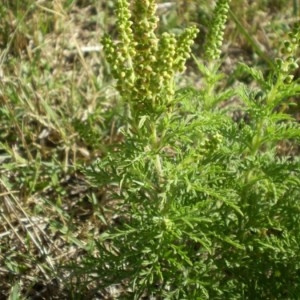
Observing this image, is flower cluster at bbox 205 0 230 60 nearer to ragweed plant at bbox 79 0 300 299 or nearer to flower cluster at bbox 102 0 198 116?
ragweed plant at bbox 79 0 300 299

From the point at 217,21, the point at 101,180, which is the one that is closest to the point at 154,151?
the point at 101,180

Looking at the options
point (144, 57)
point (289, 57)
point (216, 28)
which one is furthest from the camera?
point (216, 28)

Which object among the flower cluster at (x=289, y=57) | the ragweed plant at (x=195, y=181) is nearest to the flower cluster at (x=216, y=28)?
the ragweed plant at (x=195, y=181)

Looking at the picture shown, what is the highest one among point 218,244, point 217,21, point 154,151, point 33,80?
point 217,21

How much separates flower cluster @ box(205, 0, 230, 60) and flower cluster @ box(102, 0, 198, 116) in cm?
28

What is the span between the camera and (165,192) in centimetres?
231

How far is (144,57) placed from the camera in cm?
215

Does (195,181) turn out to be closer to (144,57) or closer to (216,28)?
(144,57)

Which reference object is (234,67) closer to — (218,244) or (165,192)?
(218,244)

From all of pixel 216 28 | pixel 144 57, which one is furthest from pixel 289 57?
pixel 144 57

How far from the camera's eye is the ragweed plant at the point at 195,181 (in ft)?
7.07

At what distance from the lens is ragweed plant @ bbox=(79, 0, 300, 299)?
2156 millimetres

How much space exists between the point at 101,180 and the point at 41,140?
1.31 meters

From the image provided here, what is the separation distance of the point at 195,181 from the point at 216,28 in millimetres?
628
